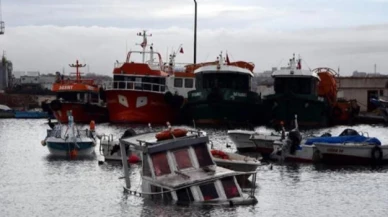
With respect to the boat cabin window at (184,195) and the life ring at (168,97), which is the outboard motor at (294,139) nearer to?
the boat cabin window at (184,195)

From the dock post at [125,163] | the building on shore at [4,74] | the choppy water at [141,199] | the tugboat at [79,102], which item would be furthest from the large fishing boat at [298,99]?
the building on shore at [4,74]

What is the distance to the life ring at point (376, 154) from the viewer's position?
4716cm

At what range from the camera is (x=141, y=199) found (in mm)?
34938

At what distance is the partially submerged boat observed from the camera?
105ft

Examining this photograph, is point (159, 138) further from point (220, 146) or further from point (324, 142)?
point (220, 146)

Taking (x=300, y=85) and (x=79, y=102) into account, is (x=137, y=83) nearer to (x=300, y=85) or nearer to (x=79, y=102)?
(x=79, y=102)

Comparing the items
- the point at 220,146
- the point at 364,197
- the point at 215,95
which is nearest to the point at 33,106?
the point at 215,95

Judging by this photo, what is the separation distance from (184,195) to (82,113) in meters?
59.5

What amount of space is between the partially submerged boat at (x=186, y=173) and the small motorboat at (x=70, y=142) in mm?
18086

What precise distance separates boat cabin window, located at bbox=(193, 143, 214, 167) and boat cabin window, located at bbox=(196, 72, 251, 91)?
161 ft

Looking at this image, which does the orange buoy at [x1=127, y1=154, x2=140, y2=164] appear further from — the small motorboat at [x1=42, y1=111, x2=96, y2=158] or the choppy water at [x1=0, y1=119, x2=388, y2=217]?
the small motorboat at [x1=42, y1=111, x2=96, y2=158]

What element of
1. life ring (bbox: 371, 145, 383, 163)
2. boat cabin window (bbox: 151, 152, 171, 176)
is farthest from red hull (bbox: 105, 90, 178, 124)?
boat cabin window (bbox: 151, 152, 171, 176)

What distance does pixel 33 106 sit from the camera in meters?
136

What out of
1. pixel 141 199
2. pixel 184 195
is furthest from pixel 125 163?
pixel 184 195
